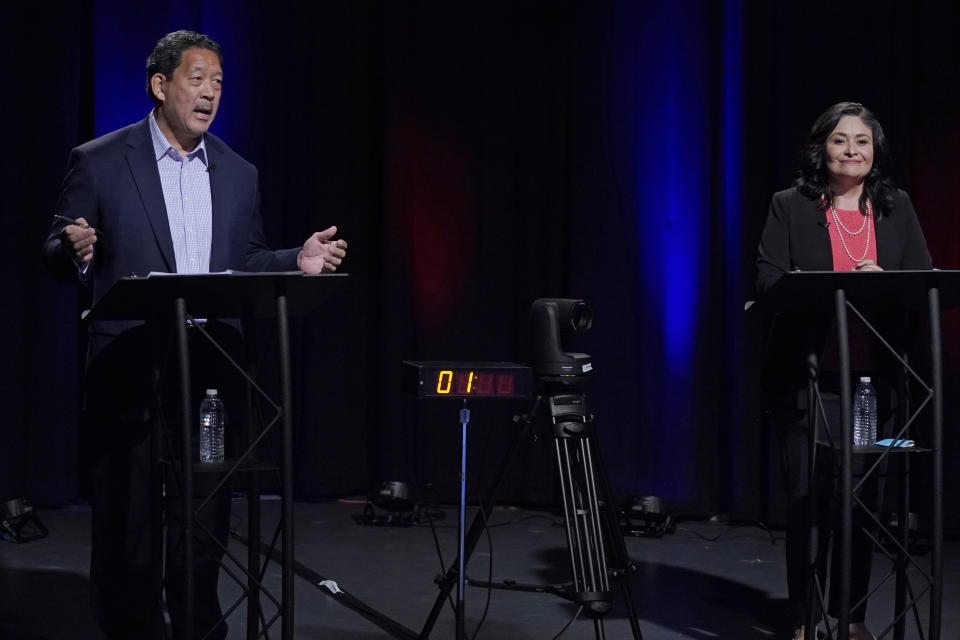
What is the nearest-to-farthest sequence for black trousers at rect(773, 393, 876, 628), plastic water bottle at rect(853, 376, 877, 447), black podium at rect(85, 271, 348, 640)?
black podium at rect(85, 271, 348, 640) → plastic water bottle at rect(853, 376, 877, 447) → black trousers at rect(773, 393, 876, 628)

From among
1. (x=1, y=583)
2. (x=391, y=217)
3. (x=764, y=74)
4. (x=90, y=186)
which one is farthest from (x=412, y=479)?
(x=90, y=186)

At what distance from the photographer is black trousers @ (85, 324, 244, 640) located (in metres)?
2.92

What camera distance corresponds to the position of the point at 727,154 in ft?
17.4

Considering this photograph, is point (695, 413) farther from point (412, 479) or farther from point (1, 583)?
point (1, 583)

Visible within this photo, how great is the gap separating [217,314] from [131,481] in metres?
0.54

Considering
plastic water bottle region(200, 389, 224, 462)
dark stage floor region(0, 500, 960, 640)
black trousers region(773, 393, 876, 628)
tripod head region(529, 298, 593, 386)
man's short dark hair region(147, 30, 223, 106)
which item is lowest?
dark stage floor region(0, 500, 960, 640)

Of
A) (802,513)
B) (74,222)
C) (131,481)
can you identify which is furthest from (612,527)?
(74,222)

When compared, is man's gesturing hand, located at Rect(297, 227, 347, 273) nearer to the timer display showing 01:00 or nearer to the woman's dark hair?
the timer display showing 01:00

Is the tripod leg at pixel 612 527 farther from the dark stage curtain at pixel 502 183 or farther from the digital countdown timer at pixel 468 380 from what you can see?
the dark stage curtain at pixel 502 183

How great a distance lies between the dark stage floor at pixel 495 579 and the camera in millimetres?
3486

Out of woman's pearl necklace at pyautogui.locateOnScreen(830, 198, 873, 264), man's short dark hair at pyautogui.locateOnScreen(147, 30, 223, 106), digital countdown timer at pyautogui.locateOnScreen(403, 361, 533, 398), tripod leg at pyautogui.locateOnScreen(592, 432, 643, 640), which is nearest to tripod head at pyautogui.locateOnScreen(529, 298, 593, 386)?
digital countdown timer at pyautogui.locateOnScreen(403, 361, 533, 398)

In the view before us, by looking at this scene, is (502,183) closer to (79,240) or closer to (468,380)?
(468,380)

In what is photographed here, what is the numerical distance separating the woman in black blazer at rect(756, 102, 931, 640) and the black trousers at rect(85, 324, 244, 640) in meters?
1.59

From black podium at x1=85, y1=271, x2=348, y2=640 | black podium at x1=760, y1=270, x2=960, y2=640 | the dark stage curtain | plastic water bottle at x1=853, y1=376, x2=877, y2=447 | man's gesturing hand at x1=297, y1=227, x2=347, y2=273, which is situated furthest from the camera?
the dark stage curtain
